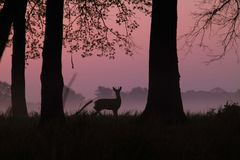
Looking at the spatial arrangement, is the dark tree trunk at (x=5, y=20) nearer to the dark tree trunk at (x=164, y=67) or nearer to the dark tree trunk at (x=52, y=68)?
the dark tree trunk at (x=52, y=68)

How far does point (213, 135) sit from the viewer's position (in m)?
13.7

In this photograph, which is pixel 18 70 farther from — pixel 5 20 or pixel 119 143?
pixel 119 143

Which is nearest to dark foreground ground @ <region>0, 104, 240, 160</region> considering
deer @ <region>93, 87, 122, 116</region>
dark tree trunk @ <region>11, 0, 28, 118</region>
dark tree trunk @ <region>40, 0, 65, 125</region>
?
dark tree trunk @ <region>40, 0, 65, 125</region>

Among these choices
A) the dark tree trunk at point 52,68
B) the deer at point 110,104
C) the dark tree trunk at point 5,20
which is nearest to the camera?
the dark tree trunk at point 5,20

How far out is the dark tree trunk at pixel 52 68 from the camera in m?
16.2

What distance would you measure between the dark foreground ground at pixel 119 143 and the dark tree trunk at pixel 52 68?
64.4 inches

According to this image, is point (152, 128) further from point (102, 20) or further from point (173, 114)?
point (102, 20)

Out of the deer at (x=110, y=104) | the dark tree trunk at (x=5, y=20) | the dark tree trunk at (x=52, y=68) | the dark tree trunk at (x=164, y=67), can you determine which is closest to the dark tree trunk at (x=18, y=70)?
the deer at (x=110, y=104)

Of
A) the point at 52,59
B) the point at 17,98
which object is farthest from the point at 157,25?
the point at 17,98

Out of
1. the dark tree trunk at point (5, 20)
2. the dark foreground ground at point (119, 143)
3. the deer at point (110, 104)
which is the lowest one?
the dark foreground ground at point (119, 143)

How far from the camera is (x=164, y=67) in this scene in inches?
708

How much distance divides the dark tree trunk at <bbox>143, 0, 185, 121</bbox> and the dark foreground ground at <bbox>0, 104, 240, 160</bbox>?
9.16 feet

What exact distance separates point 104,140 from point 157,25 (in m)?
7.37

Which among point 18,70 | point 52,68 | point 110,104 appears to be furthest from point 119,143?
point 110,104
